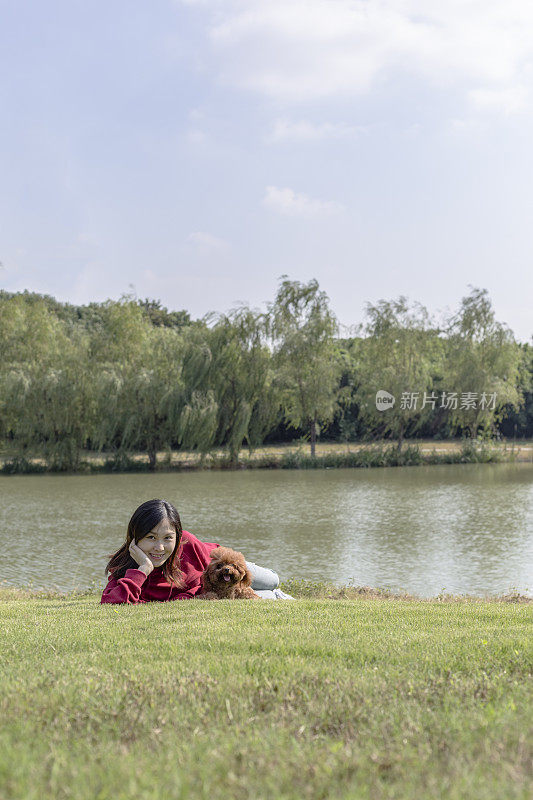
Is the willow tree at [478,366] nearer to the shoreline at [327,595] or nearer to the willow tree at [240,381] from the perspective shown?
the willow tree at [240,381]

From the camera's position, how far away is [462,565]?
1170 centimetres

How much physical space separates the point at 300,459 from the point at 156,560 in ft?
81.9

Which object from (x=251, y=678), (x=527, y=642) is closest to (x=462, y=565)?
(x=527, y=642)

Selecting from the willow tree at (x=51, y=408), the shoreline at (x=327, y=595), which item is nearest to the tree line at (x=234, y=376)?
the willow tree at (x=51, y=408)

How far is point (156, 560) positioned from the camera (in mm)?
5734

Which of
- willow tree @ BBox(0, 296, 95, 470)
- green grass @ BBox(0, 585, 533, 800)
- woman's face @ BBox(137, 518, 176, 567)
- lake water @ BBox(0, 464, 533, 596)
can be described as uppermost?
willow tree @ BBox(0, 296, 95, 470)

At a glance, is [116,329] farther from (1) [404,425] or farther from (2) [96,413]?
(1) [404,425]

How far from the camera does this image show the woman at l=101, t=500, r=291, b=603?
18.2ft

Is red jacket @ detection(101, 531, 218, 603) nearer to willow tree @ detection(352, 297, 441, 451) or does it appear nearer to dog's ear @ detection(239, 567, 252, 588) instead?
dog's ear @ detection(239, 567, 252, 588)

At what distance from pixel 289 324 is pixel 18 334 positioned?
46.8 feet

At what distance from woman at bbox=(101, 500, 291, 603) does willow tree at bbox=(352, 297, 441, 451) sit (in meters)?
26.9

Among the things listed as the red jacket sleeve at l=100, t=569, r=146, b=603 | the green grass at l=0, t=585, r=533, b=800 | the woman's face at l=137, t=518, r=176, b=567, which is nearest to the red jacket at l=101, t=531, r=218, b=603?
the red jacket sleeve at l=100, t=569, r=146, b=603

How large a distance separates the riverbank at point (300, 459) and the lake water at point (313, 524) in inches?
68.5

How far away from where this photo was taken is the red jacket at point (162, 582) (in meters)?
5.84
